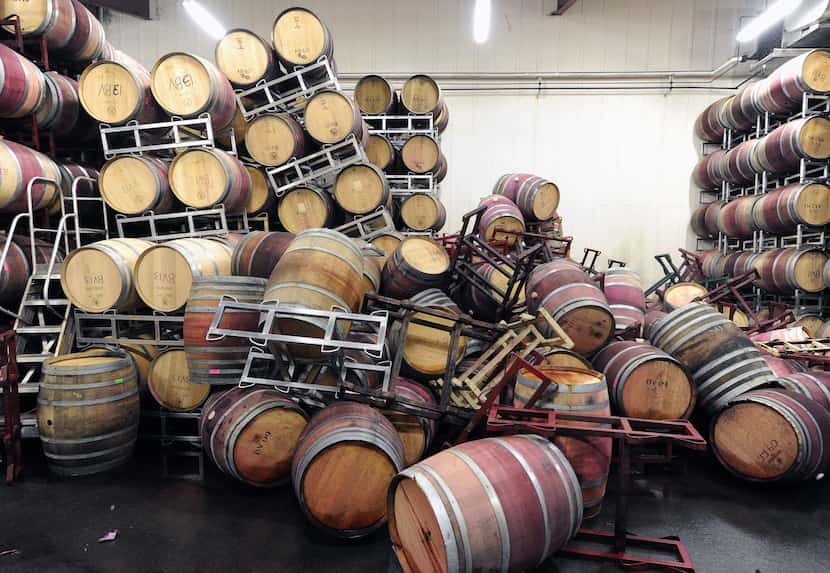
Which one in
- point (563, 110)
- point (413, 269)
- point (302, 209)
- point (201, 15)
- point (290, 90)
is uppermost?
point (201, 15)

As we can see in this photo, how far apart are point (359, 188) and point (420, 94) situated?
2.78 meters

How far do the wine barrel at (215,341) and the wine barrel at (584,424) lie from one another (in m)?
2.11

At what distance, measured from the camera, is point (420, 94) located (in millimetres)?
8375

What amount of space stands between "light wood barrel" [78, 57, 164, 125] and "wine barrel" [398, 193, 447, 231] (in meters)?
3.89

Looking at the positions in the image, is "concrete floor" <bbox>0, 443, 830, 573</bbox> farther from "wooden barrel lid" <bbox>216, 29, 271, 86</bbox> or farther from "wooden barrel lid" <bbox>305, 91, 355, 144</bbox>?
"wooden barrel lid" <bbox>216, 29, 271, 86</bbox>

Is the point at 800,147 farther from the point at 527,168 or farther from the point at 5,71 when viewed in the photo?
the point at 5,71

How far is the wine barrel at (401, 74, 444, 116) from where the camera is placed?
837 centimetres

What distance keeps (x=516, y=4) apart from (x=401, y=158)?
5620mm

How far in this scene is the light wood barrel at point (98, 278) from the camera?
14.2ft

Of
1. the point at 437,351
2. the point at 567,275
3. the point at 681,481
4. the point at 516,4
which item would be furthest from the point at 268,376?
the point at 516,4

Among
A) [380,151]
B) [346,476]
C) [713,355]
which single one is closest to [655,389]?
[713,355]

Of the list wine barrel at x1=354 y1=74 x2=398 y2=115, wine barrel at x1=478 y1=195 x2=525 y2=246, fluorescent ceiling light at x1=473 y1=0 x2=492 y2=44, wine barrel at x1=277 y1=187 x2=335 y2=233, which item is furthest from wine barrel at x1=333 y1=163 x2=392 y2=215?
fluorescent ceiling light at x1=473 y1=0 x2=492 y2=44

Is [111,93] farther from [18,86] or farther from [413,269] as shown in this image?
[413,269]

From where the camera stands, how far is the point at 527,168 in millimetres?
11352
